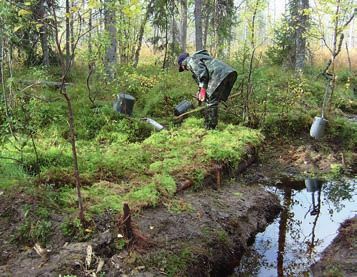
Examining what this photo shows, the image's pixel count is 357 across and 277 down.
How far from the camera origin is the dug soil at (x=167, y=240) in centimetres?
309

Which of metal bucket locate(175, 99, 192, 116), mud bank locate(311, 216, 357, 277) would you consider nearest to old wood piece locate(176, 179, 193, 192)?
mud bank locate(311, 216, 357, 277)

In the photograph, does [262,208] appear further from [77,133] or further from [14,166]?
[77,133]

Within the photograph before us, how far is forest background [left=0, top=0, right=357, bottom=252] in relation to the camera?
4.03 meters

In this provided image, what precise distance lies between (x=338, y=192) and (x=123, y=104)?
493 centimetres

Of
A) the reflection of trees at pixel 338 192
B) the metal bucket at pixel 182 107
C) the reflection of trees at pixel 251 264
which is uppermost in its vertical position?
the metal bucket at pixel 182 107

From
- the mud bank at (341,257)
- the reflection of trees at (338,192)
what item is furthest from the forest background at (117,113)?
the mud bank at (341,257)

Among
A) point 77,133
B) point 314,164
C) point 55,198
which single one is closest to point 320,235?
point 314,164

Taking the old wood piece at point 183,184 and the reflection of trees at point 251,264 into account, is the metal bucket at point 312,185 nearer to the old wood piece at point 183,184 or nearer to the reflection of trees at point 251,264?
the reflection of trees at point 251,264

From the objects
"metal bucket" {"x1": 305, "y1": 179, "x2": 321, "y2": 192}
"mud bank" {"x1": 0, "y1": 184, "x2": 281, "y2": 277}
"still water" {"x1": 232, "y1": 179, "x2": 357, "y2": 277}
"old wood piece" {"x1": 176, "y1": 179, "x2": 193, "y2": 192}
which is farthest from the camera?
"metal bucket" {"x1": 305, "y1": 179, "x2": 321, "y2": 192}

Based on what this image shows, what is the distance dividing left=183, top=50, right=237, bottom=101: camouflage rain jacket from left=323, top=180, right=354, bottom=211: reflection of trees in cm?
279

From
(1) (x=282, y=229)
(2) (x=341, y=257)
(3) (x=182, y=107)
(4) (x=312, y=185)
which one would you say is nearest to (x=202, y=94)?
(3) (x=182, y=107)

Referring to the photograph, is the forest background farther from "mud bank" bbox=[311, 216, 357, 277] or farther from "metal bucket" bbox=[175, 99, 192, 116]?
"mud bank" bbox=[311, 216, 357, 277]

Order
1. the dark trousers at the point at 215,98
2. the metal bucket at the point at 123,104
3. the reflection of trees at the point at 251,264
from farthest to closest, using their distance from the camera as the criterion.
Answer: the metal bucket at the point at 123,104, the dark trousers at the point at 215,98, the reflection of trees at the point at 251,264

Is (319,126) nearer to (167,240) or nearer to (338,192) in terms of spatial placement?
(338,192)
